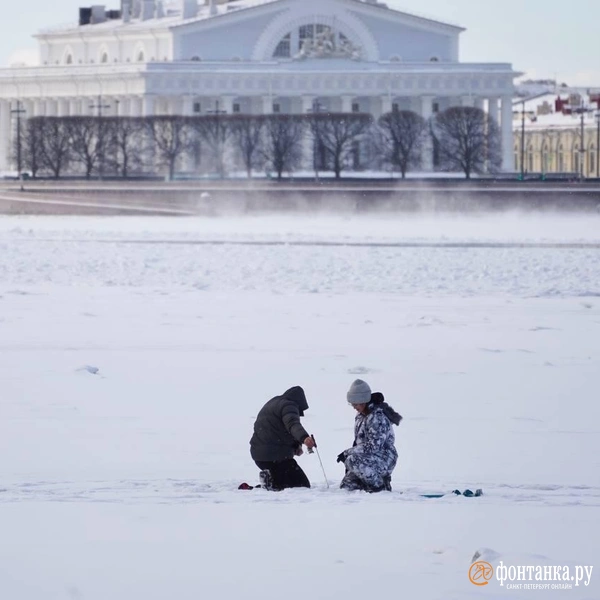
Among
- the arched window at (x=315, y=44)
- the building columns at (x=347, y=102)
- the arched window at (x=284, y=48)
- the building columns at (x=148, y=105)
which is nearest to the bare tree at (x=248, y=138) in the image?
the building columns at (x=148, y=105)

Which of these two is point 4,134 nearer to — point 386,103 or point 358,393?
point 386,103

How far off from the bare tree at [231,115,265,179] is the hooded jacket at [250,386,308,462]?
5345 cm

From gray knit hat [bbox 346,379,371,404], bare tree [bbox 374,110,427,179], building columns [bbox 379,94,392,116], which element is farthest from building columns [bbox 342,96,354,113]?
gray knit hat [bbox 346,379,371,404]

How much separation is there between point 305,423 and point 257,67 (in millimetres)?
74361

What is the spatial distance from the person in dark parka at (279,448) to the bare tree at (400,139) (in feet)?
182

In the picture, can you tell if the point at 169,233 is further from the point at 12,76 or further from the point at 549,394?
the point at 12,76

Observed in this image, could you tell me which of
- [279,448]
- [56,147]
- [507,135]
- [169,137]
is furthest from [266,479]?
[507,135]

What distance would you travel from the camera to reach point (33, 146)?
64.2m

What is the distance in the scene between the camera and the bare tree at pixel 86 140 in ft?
211

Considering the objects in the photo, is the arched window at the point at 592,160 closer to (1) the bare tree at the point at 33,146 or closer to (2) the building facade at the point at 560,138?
(2) the building facade at the point at 560,138

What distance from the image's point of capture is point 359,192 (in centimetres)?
4612

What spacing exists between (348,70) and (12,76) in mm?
14566

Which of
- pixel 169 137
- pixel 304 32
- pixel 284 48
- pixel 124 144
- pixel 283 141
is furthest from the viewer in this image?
pixel 304 32

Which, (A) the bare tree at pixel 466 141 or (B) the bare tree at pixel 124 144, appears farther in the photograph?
(A) the bare tree at pixel 466 141
